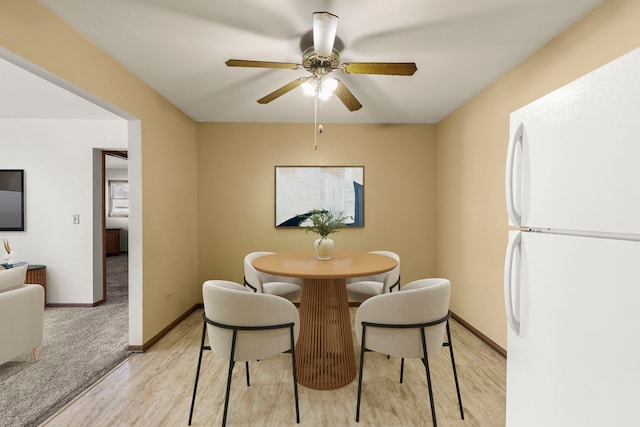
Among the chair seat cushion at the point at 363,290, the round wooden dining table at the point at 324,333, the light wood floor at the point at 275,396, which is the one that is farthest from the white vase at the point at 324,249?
the light wood floor at the point at 275,396

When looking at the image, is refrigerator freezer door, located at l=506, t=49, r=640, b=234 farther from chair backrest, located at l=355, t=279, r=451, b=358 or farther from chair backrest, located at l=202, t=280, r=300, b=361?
chair backrest, located at l=202, t=280, r=300, b=361

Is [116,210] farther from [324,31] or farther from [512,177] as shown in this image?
[512,177]

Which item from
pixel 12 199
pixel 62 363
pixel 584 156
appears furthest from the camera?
pixel 12 199

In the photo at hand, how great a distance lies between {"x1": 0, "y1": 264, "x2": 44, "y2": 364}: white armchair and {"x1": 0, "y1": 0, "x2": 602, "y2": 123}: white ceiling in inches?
75.9

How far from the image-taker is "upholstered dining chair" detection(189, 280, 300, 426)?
163cm

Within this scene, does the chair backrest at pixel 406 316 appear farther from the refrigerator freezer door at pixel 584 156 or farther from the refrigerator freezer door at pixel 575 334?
the refrigerator freezer door at pixel 584 156

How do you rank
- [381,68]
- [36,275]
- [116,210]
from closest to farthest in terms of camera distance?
[381,68], [36,275], [116,210]

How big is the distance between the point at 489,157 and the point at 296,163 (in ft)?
7.39

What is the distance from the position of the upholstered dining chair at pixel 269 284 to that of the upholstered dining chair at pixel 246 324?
759 mm

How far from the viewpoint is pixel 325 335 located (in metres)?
2.19

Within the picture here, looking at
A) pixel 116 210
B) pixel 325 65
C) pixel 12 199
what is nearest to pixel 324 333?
pixel 325 65

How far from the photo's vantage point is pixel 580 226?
90 cm

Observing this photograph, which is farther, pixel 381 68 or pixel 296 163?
pixel 296 163

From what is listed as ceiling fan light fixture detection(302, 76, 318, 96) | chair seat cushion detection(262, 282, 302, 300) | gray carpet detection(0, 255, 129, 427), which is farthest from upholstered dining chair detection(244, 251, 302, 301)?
ceiling fan light fixture detection(302, 76, 318, 96)
